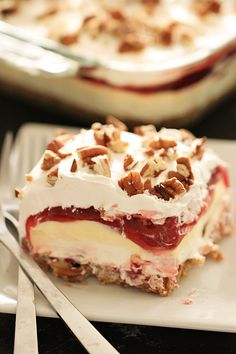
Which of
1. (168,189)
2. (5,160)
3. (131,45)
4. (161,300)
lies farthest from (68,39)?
(161,300)

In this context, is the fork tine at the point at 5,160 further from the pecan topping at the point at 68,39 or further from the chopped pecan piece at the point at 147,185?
the chopped pecan piece at the point at 147,185

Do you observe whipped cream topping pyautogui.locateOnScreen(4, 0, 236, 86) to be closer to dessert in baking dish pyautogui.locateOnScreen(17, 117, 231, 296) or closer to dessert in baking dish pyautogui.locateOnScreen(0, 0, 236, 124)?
dessert in baking dish pyautogui.locateOnScreen(0, 0, 236, 124)

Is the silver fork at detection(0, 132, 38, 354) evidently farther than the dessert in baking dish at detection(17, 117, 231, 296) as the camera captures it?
No

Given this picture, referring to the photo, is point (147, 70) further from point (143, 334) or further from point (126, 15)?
point (143, 334)

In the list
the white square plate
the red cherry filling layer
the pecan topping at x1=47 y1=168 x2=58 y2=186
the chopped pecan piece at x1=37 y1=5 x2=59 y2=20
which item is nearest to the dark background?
the white square plate

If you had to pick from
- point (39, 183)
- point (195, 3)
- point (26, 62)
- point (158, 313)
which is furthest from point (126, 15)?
point (158, 313)

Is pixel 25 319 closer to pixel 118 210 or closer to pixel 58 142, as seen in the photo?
pixel 118 210

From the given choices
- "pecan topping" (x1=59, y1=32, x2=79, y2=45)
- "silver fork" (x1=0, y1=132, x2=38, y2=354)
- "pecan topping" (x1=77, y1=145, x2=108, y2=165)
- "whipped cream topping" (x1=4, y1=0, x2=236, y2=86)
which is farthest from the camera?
"pecan topping" (x1=59, y1=32, x2=79, y2=45)
